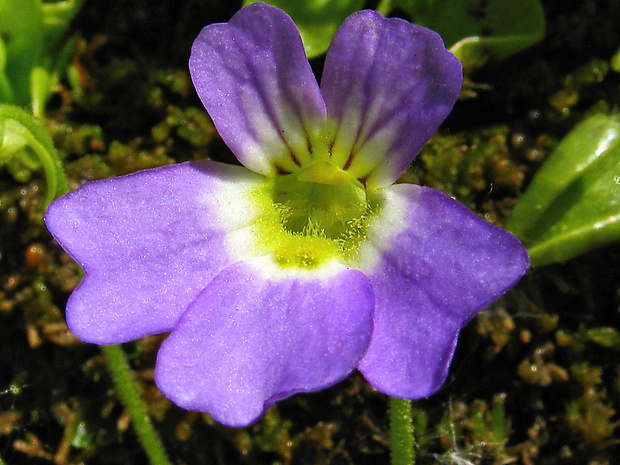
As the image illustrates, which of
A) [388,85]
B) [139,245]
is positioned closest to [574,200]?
[388,85]

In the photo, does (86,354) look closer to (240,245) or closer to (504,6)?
(240,245)

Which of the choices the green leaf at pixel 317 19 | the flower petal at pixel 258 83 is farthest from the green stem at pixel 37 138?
the green leaf at pixel 317 19

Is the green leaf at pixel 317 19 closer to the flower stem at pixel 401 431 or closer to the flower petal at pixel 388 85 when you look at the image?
the flower petal at pixel 388 85

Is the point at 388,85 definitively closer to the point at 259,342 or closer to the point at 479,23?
the point at 259,342

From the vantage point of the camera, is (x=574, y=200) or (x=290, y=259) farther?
(x=574, y=200)

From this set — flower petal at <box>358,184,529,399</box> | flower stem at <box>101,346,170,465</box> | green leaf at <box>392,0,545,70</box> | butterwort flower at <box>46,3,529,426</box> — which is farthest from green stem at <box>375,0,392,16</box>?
flower stem at <box>101,346,170,465</box>

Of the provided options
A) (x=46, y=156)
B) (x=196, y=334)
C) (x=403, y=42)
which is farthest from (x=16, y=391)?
(x=403, y=42)
